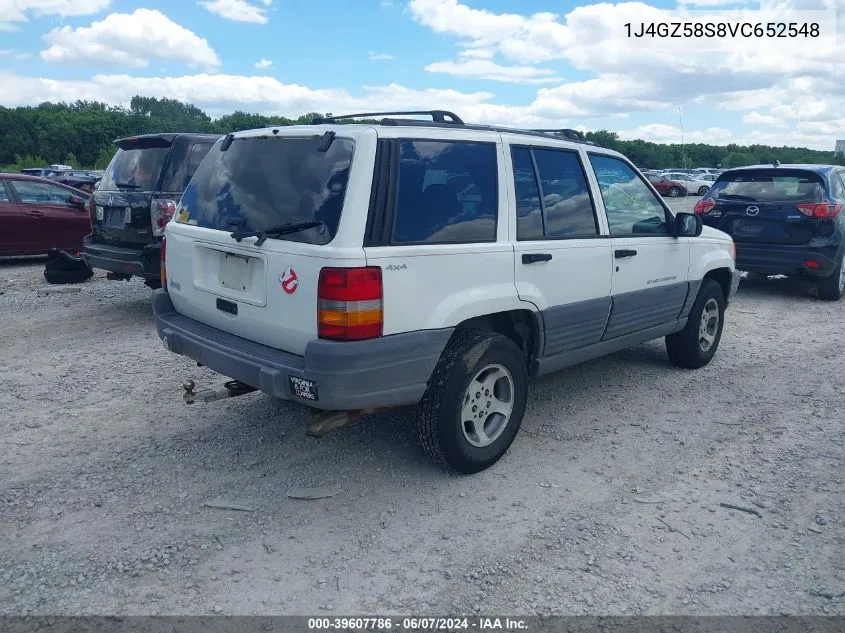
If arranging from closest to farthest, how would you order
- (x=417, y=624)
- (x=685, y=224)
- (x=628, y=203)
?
(x=417, y=624), (x=628, y=203), (x=685, y=224)

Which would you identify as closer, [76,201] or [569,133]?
[569,133]

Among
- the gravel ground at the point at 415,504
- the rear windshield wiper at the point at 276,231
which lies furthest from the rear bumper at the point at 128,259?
the rear windshield wiper at the point at 276,231

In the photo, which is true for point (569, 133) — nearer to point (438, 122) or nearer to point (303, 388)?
point (438, 122)

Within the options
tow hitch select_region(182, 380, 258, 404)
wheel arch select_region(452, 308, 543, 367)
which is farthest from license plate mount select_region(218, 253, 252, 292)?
wheel arch select_region(452, 308, 543, 367)

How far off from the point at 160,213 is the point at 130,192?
0.54 meters

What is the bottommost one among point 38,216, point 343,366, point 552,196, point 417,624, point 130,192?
point 417,624

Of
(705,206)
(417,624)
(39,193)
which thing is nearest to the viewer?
(417,624)

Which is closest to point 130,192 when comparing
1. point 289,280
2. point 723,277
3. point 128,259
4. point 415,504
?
point 128,259

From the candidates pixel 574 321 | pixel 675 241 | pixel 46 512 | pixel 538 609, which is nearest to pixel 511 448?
pixel 574 321

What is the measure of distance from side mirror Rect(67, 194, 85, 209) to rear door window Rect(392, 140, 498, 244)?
9.34 metres

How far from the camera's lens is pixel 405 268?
347cm

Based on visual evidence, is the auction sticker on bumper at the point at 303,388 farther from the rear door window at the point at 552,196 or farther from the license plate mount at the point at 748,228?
the license plate mount at the point at 748,228

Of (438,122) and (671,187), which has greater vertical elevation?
(671,187)

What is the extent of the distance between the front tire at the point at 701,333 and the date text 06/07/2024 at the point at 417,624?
3799 millimetres
